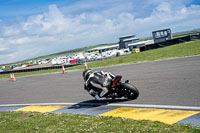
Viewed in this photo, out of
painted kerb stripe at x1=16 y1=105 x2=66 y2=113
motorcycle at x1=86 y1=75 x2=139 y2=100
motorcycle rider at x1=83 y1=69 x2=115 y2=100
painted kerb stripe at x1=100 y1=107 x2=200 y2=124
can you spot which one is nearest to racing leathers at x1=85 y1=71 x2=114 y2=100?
motorcycle rider at x1=83 y1=69 x2=115 y2=100

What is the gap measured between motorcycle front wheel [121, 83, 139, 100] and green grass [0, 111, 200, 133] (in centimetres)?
173

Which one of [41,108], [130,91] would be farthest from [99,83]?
[41,108]

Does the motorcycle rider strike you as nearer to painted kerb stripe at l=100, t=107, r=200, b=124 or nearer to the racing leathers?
the racing leathers

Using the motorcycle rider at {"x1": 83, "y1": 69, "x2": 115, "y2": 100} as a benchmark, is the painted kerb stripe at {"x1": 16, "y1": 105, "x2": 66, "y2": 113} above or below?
below

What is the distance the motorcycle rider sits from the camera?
8.98 meters

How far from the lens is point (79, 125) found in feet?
21.2

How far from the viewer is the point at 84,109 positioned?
8750mm

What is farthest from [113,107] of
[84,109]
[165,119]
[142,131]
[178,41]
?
[178,41]

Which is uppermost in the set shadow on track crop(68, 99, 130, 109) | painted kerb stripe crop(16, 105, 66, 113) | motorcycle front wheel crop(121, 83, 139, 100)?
motorcycle front wheel crop(121, 83, 139, 100)

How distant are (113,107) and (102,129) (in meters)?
2.53

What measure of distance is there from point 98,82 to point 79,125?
9.14 ft

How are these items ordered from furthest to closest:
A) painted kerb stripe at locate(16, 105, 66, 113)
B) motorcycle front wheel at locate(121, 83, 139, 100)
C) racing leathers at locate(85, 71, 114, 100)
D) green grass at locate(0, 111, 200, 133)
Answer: painted kerb stripe at locate(16, 105, 66, 113), racing leathers at locate(85, 71, 114, 100), motorcycle front wheel at locate(121, 83, 139, 100), green grass at locate(0, 111, 200, 133)

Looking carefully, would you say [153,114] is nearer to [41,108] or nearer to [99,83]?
[99,83]

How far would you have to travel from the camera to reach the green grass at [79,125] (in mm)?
5245
